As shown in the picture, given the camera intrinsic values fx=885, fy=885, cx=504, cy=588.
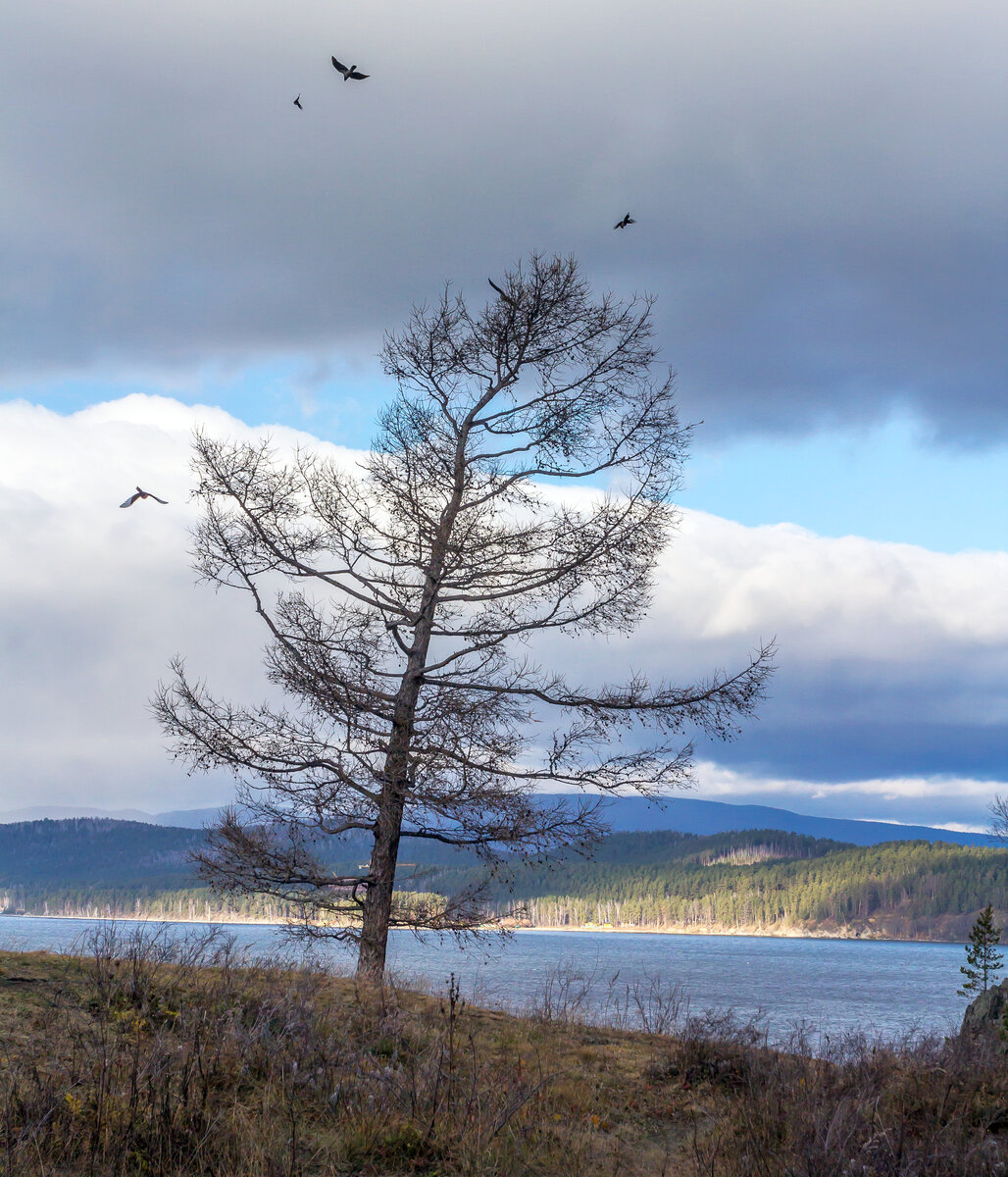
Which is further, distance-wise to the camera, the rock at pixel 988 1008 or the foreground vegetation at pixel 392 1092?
the rock at pixel 988 1008

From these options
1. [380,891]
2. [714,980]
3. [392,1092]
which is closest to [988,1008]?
[380,891]

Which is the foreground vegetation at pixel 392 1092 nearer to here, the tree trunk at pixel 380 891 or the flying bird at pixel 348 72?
the tree trunk at pixel 380 891

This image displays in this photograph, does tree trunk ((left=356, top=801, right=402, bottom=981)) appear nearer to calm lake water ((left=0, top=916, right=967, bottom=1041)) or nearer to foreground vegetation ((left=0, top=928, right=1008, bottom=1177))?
calm lake water ((left=0, top=916, right=967, bottom=1041))

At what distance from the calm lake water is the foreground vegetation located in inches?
42.6

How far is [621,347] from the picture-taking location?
14.8 metres

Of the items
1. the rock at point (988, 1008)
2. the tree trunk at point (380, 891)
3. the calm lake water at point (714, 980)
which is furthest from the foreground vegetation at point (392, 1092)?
the rock at point (988, 1008)

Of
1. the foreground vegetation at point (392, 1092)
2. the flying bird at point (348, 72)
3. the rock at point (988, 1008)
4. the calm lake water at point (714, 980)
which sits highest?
the flying bird at point (348, 72)

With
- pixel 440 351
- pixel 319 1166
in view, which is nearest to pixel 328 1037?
pixel 319 1166

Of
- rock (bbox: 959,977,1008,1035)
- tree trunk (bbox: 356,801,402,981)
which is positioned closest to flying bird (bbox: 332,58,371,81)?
tree trunk (bbox: 356,801,402,981)

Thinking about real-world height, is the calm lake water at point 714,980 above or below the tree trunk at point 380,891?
below

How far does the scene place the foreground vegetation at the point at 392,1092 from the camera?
189 inches

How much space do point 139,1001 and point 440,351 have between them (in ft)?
35.9

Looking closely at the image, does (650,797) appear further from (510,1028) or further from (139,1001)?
(139,1001)

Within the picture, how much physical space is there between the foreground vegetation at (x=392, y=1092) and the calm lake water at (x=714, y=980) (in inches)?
42.6
